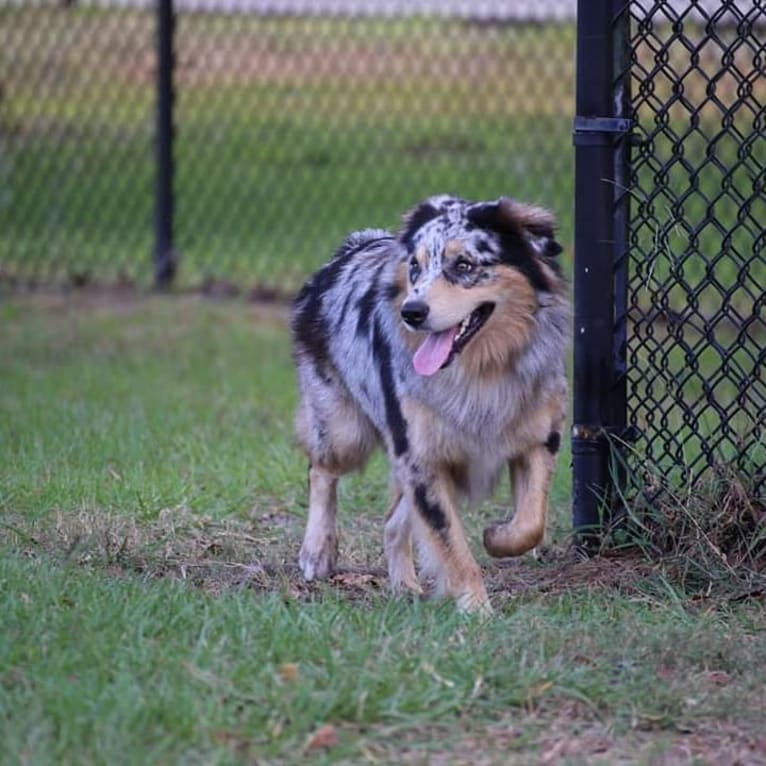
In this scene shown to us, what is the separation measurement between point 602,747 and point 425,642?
1.88ft

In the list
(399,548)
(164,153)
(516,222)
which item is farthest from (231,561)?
(164,153)

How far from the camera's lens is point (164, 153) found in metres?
10.2

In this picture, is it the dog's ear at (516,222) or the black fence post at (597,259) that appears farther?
Answer: the black fence post at (597,259)

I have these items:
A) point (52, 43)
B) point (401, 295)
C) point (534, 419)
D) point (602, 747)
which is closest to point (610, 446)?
point (534, 419)

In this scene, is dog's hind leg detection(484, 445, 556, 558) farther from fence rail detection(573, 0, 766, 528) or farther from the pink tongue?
the pink tongue

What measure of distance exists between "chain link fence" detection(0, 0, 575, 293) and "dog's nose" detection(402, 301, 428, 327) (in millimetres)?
5987

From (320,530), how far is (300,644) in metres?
1.41

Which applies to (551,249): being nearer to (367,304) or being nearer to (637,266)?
(637,266)

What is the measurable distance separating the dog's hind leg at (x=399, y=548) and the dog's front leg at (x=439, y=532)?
30 centimetres

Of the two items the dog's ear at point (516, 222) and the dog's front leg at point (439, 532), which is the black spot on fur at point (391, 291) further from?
the dog's front leg at point (439, 532)

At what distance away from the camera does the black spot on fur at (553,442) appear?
4727mm

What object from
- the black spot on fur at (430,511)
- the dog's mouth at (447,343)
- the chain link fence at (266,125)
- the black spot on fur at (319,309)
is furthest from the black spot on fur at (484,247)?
the chain link fence at (266,125)

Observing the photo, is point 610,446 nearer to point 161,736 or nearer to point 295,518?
point 295,518

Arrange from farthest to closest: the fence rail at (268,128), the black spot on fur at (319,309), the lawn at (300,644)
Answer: the fence rail at (268,128) → the black spot on fur at (319,309) → the lawn at (300,644)
